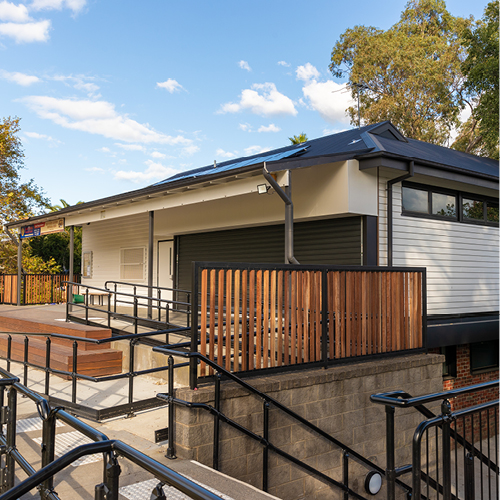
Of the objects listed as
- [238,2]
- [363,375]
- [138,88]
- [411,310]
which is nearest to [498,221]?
[411,310]

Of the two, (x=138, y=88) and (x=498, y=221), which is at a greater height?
(x=138, y=88)

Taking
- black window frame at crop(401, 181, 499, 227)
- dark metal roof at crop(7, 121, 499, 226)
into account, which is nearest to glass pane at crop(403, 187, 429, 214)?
black window frame at crop(401, 181, 499, 227)

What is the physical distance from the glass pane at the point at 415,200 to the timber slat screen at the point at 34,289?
12910 mm

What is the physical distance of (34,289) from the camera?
17859 mm

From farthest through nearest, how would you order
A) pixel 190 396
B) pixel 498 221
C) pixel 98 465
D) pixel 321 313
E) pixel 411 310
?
pixel 498 221, pixel 411 310, pixel 321 313, pixel 190 396, pixel 98 465

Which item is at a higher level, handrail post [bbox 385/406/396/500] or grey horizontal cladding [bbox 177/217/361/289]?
grey horizontal cladding [bbox 177/217/361/289]

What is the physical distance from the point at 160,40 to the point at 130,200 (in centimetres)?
1831

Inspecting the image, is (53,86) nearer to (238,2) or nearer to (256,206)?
(238,2)

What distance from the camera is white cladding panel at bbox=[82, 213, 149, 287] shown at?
52.6 ft

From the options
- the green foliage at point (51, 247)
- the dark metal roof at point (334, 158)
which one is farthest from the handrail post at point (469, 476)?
the green foliage at point (51, 247)

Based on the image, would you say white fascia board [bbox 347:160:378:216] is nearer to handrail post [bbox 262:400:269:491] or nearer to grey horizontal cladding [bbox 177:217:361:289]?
grey horizontal cladding [bbox 177:217:361:289]

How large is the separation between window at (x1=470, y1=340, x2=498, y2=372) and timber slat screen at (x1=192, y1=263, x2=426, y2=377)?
4585mm

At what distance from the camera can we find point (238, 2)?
97.3 ft

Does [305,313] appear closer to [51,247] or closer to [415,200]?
[415,200]
